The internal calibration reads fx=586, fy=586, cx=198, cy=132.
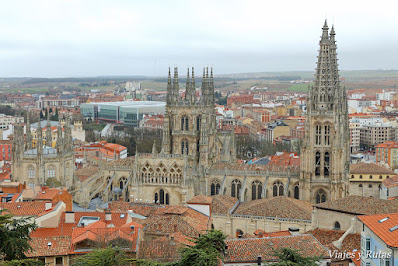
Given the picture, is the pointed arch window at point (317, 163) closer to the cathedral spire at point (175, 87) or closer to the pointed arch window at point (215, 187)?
the pointed arch window at point (215, 187)

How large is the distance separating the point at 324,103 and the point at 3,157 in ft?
239

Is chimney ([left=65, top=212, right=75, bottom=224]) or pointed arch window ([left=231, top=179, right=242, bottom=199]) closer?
chimney ([left=65, top=212, right=75, bottom=224])

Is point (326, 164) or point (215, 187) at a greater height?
point (326, 164)

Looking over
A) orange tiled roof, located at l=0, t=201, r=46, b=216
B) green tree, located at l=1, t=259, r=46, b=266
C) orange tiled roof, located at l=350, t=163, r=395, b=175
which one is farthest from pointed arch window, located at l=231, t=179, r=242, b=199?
green tree, located at l=1, t=259, r=46, b=266

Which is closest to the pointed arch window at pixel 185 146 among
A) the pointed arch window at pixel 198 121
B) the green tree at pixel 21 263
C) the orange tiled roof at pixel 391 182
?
the pointed arch window at pixel 198 121

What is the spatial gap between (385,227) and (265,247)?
875 cm

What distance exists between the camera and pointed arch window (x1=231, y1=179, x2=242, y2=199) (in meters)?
62.2

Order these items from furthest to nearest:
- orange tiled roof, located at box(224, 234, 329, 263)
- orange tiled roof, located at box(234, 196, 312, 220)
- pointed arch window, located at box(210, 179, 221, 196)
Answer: pointed arch window, located at box(210, 179, 221, 196) → orange tiled roof, located at box(234, 196, 312, 220) → orange tiled roof, located at box(224, 234, 329, 263)

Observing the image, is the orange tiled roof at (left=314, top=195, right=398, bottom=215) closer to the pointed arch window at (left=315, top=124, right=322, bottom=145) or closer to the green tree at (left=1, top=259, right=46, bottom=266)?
the pointed arch window at (left=315, top=124, right=322, bottom=145)

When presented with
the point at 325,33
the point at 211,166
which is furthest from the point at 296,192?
the point at 325,33

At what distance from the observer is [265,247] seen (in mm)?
34844

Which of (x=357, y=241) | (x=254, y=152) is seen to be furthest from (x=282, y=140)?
(x=357, y=241)

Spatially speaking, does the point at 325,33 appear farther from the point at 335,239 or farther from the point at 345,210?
the point at 335,239

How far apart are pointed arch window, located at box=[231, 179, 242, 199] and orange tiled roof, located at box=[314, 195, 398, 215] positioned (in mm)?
17403
